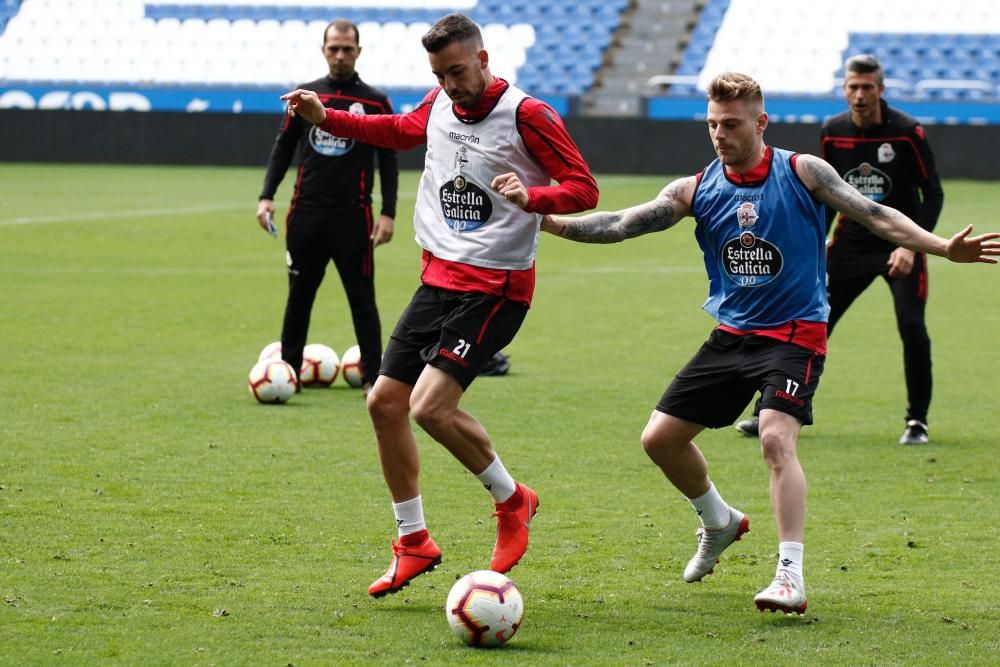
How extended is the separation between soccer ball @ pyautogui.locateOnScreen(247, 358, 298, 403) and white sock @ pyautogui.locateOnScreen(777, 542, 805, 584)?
4.90m

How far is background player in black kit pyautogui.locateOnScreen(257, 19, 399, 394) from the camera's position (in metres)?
9.70

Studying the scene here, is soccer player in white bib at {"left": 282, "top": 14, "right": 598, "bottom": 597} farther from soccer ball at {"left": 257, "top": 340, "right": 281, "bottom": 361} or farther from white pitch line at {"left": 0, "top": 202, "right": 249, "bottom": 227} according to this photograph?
white pitch line at {"left": 0, "top": 202, "right": 249, "bottom": 227}

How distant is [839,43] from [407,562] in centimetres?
3305

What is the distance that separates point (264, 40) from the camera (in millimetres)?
→ 39125

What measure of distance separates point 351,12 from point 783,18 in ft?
36.0

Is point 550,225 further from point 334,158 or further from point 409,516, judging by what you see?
point 334,158

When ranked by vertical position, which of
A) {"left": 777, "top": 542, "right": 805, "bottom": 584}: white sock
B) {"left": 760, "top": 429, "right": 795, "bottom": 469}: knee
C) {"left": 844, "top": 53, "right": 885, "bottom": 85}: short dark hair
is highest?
{"left": 844, "top": 53, "right": 885, "bottom": 85}: short dark hair

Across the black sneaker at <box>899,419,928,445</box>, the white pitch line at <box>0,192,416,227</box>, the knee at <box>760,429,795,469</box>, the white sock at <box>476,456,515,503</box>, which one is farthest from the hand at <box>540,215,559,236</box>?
the white pitch line at <box>0,192,416,227</box>

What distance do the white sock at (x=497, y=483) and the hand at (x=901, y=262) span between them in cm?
359

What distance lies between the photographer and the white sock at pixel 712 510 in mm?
5699

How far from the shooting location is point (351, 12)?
39.9 meters

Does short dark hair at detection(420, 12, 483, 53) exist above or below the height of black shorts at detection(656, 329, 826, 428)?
above

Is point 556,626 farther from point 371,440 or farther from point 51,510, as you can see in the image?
point 371,440

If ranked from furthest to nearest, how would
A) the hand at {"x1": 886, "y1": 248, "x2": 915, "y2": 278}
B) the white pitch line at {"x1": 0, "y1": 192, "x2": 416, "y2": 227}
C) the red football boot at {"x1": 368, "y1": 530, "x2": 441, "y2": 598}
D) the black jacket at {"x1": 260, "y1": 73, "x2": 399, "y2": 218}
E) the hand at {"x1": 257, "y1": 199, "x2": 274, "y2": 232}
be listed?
the white pitch line at {"x1": 0, "y1": 192, "x2": 416, "y2": 227}, the hand at {"x1": 257, "y1": 199, "x2": 274, "y2": 232}, the black jacket at {"x1": 260, "y1": 73, "x2": 399, "y2": 218}, the hand at {"x1": 886, "y1": 248, "x2": 915, "y2": 278}, the red football boot at {"x1": 368, "y1": 530, "x2": 441, "y2": 598}
